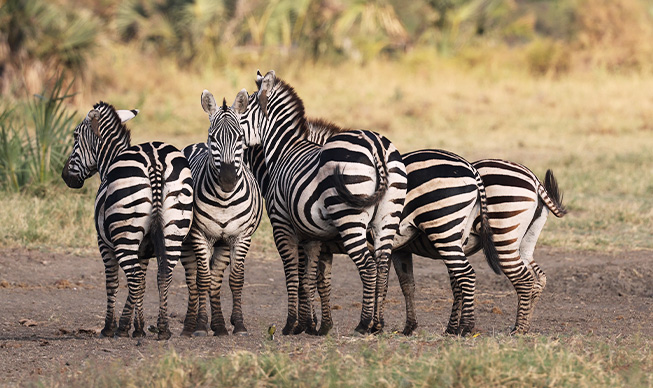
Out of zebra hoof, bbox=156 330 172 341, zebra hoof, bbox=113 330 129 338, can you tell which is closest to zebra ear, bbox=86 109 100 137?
zebra hoof, bbox=113 330 129 338

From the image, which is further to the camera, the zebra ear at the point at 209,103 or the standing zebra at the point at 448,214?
the zebra ear at the point at 209,103

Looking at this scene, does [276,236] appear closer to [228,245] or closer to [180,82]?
[228,245]

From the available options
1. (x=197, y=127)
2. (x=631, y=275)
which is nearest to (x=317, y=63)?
(x=197, y=127)

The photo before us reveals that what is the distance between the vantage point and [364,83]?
21.7m

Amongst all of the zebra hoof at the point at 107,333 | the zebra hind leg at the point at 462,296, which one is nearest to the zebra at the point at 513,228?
the zebra hind leg at the point at 462,296

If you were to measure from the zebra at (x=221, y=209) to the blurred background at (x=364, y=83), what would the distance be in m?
3.63

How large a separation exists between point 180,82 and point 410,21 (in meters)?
8.77

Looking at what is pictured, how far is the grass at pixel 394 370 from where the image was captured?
13.5 ft

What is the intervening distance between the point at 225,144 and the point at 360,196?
991 mm

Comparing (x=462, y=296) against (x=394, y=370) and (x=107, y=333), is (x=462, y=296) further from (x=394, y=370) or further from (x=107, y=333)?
(x=107, y=333)

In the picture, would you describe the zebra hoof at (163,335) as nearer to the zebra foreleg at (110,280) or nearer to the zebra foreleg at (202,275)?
the zebra foreleg at (202,275)

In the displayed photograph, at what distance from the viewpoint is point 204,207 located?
578 centimetres

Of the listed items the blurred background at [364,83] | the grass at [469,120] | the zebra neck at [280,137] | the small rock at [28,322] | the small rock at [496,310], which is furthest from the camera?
the blurred background at [364,83]

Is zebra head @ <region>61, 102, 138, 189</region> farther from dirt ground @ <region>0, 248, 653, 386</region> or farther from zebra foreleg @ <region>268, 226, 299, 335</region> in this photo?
zebra foreleg @ <region>268, 226, 299, 335</region>
